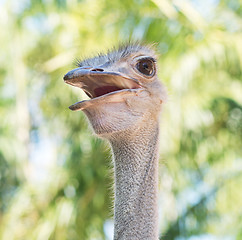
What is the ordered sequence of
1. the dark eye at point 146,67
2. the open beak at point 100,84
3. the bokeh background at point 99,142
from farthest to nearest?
the bokeh background at point 99,142 → the dark eye at point 146,67 → the open beak at point 100,84

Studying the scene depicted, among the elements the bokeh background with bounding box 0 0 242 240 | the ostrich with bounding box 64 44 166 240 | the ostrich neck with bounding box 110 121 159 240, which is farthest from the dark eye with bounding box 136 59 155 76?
the bokeh background with bounding box 0 0 242 240

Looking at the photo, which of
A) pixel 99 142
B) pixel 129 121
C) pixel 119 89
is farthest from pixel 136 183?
pixel 99 142

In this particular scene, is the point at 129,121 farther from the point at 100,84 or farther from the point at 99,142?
the point at 99,142

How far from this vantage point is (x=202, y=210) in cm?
820

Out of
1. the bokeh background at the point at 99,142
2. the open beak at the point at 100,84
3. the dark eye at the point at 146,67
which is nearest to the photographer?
the open beak at the point at 100,84

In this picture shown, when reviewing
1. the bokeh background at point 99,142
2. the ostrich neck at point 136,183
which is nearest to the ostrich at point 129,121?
the ostrich neck at point 136,183

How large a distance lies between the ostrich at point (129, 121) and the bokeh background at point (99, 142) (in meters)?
4.88

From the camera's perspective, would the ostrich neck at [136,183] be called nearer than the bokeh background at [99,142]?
Yes

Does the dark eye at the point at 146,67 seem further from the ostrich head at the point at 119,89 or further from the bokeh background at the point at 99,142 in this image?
the bokeh background at the point at 99,142

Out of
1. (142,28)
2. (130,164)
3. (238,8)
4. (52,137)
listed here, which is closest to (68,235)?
(52,137)

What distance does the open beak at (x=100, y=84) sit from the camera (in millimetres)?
1998

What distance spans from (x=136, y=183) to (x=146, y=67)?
494 mm

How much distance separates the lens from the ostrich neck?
2.10 metres

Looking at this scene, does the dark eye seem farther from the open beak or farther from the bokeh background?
the bokeh background
